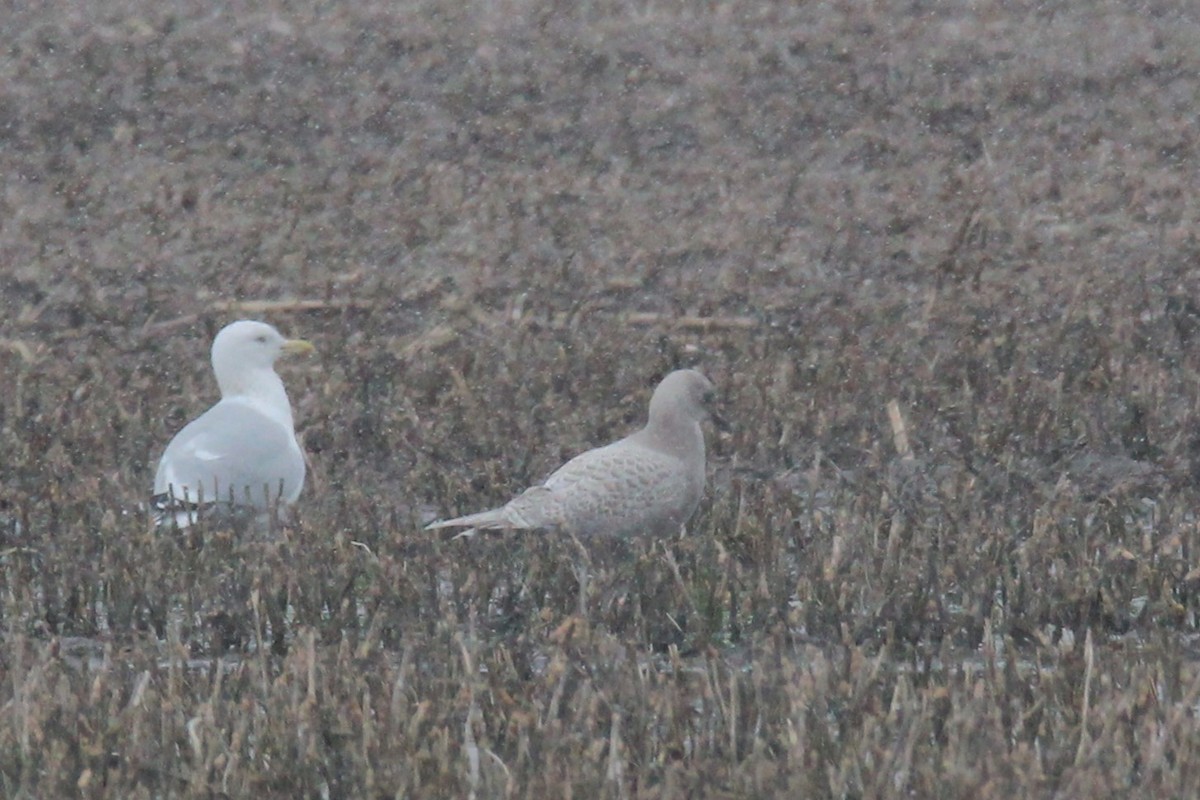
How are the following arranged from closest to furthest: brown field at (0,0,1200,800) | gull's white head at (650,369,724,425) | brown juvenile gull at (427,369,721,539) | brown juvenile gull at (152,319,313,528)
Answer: brown field at (0,0,1200,800) < brown juvenile gull at (427,369,721,539) < brown juvenile gull at (152,319,313,528) < gull's white head at (650,369,724,425)

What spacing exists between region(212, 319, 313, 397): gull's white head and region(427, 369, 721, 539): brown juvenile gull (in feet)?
4.80

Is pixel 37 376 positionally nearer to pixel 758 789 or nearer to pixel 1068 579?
pixel 1068 579

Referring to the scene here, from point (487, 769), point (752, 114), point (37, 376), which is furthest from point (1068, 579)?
point (752, 114)

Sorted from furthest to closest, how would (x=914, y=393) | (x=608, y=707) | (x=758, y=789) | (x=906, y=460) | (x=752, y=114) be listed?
(x=752, y=114) < (x=914, y=393) < (x=906, y=460) < (x=608, y=707) < (x=758, y=789)

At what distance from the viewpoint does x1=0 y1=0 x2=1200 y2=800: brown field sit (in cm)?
466

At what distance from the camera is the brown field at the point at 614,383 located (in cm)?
466

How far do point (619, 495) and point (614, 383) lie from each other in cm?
247

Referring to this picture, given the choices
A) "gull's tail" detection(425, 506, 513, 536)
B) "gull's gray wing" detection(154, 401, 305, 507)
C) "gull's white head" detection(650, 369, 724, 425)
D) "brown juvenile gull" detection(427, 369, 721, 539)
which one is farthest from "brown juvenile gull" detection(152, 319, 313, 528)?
"gull's white head" detection(650, 369, 724, 425)

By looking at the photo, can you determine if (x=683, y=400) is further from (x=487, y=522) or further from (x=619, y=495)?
(x=487, y=522)

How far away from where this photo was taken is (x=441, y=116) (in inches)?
524

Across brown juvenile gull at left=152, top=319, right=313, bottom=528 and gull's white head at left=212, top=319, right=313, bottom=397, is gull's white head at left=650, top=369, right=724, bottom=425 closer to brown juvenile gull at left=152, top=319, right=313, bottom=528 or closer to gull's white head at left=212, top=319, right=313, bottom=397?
brown juvenile gull at left=152, top=319, right=313, bottom=528

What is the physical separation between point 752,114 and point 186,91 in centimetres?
342

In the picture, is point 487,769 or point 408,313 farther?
point 408,313

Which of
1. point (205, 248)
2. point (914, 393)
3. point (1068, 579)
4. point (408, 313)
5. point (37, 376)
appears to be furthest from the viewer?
point (205, 248)
